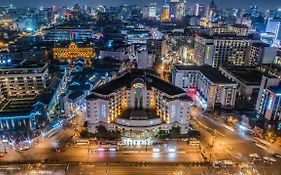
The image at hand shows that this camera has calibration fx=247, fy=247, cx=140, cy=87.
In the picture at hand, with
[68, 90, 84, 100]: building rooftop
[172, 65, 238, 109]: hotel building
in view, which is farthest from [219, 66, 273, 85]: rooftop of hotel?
[68, 90, 84, 100]: building rooftop

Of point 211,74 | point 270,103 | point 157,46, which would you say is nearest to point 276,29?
point 157,46

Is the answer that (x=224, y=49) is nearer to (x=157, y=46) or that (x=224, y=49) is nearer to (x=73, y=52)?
(x=157, y=46)

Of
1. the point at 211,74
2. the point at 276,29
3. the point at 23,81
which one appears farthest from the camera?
the point at 276,29

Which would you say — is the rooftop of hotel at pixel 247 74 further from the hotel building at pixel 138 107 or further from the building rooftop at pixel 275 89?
the hotel building at pixel 138 107

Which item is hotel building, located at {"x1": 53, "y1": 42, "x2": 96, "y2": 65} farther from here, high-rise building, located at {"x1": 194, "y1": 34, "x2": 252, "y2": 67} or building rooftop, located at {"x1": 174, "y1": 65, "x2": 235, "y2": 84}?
high-rise building, located at {"x1": 194, "y1": 34, "x2": 252, "y2": 67}

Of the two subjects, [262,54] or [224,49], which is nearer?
[262,54]

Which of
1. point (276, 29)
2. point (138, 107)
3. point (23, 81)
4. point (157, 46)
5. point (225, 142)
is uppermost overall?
point (276, 29)

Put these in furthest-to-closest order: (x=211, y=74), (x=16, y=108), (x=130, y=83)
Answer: (x=211, y=74)
(x=16, y=108)
(x=130, y=83)

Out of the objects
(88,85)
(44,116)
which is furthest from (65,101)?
(88,85)

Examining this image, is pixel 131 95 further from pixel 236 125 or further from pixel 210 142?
pixel 236 125

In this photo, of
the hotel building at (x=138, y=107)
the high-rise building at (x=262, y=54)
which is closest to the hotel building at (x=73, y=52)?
the hotel building at (x=138, y=107)

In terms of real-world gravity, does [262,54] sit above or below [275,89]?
above
